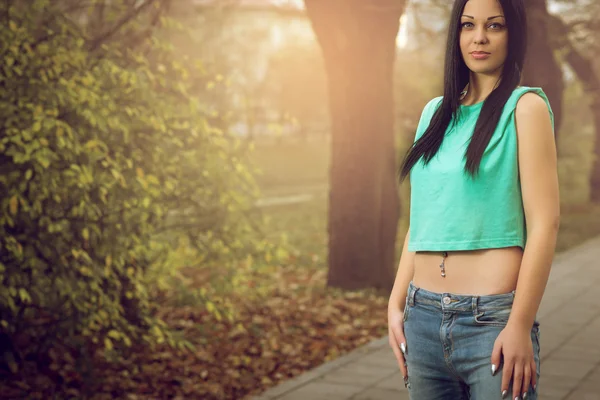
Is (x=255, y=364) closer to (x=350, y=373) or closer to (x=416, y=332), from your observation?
(x=350, y=373)

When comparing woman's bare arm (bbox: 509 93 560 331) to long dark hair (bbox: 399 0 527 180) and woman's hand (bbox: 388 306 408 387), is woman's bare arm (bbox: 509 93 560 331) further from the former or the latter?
woman's hand (bbox: 388 306 408 387)

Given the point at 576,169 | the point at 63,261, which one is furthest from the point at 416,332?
the point at 576,169

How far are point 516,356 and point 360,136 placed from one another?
7.43 m

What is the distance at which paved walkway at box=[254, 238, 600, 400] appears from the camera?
19.1 feet

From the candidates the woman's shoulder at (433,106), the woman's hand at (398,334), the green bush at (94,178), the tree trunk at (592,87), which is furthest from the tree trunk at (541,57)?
the woman's hand at (398,334)

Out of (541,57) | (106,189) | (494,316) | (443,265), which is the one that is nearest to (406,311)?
(443,265)

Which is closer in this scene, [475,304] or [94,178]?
[475,304]

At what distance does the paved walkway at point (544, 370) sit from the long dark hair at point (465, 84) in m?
3.50

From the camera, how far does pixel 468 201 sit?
236 cm

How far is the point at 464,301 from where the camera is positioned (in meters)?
2.32

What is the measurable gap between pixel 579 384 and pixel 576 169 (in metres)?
20.1

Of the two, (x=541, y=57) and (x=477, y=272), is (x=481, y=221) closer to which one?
(x=477, y=272)

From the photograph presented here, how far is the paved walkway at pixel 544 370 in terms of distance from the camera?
229 inches

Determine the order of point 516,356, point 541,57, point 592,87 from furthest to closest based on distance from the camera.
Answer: point 592,87 → point 541,57 → point 516,356
